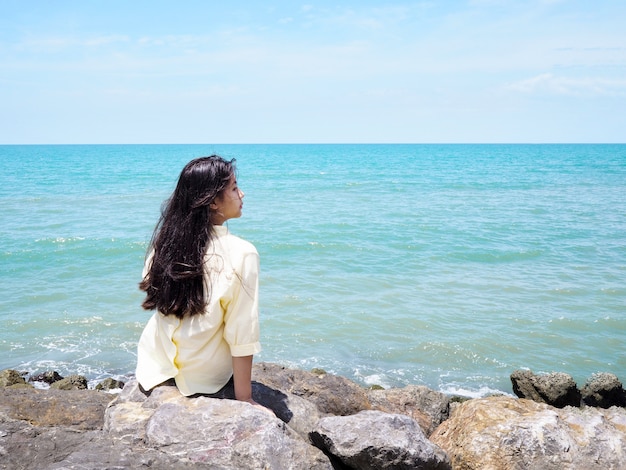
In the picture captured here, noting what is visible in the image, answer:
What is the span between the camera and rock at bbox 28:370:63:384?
898cm

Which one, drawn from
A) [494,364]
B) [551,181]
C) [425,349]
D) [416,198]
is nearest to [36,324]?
[425,349]

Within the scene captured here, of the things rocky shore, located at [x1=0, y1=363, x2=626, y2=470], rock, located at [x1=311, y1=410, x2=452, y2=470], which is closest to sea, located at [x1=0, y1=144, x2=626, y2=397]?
rocky shore, located at [x1=0, y1=363, x2=626, y2=470]

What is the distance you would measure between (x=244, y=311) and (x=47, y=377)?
6687 millimetres

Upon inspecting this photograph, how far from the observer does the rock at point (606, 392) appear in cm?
812

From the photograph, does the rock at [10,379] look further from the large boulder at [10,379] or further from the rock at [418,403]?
the rock at [418,403]

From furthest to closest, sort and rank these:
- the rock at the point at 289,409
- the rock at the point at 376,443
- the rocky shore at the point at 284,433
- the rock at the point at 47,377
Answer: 1. the rock at the point at 47,377
2. the rock at the point at 289,409
3. the rock at the point at 376,443
4. the rocky shore at the point at 284,433

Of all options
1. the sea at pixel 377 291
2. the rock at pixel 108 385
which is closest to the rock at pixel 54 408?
the rock at pixel 108 385

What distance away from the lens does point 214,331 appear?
3.66m

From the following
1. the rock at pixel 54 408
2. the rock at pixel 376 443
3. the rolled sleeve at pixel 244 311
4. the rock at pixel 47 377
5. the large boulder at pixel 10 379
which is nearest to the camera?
the rolled sleeve at pixel 244 311

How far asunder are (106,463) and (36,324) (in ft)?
31.5

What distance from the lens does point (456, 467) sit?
476 cm

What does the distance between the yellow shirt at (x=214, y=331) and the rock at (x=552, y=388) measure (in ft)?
17.7

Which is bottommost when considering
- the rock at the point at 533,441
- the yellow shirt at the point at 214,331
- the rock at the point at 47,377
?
the rock at the point at 47,377

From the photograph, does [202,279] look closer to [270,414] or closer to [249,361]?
[249,361]
